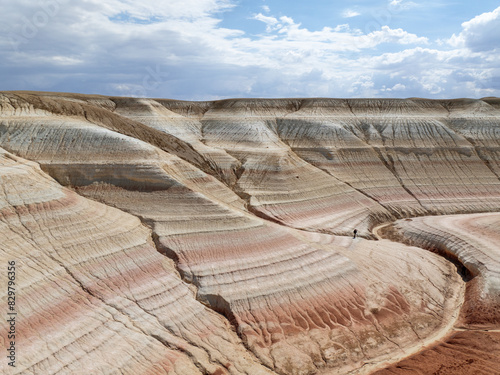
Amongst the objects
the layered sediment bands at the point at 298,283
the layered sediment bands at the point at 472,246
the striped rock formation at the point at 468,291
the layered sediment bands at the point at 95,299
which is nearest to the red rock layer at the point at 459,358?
the striped rock formation at the point at 468,291

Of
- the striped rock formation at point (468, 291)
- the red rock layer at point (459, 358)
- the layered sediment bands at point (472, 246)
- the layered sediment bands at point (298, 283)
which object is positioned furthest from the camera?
the layered sediment bands at point (472, 246)

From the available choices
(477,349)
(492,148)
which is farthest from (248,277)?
(492,148)

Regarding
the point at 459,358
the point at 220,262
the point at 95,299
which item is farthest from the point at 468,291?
the point at 95,299

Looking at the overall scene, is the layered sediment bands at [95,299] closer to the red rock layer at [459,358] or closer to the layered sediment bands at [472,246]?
the red rock layer at [459,358]

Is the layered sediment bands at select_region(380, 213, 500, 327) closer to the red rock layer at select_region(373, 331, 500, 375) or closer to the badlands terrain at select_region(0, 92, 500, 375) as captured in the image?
the badlands terrain at select_region(0, 92, 500, 375)

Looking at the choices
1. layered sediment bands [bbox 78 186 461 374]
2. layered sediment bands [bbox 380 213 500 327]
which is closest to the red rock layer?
layered sediment bands [bbox 78 186 461 374]

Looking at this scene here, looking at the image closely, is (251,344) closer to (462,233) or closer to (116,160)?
(116,160)
